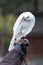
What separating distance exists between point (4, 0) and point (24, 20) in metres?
8.00

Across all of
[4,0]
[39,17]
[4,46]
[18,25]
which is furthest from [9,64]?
[39,17]

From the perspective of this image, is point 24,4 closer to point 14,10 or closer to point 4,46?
Result: point 14,10

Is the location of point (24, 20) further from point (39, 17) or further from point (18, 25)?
point (39, 17)

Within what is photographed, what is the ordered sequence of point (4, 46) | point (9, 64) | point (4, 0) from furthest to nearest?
point (4, 0)
point (4, 46)
point (9, 64)

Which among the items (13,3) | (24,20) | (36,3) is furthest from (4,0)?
(24,20)

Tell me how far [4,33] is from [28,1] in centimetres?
98

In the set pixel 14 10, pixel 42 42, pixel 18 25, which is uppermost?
pixel 18 25

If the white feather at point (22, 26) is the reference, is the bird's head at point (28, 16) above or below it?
above

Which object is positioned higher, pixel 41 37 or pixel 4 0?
pixel 4 0

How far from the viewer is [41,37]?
9.87m

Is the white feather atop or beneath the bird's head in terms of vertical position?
beneath

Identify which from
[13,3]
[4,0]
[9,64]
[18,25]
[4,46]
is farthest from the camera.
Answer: [13,3]

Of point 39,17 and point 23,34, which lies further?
point 39,17

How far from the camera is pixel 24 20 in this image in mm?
972
